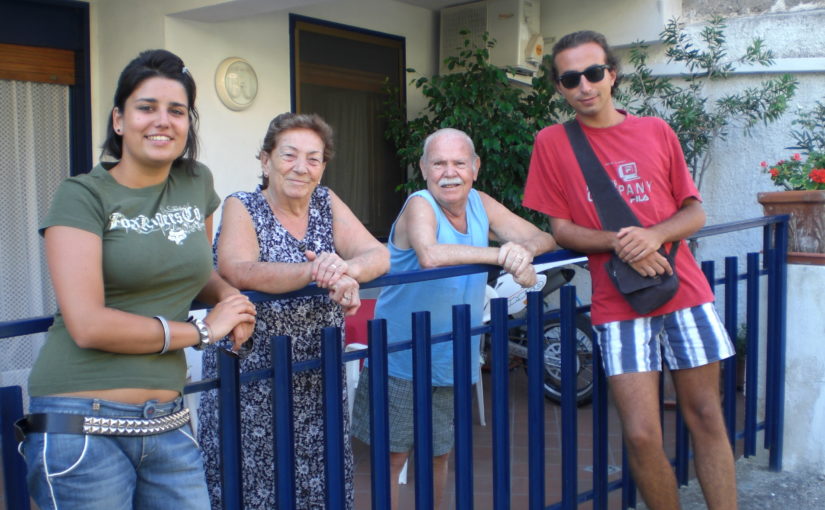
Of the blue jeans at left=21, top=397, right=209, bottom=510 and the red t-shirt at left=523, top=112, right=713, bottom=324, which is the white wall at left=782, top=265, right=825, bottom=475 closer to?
the red t-shirt at left=523, top=112, right=713, bottom=324

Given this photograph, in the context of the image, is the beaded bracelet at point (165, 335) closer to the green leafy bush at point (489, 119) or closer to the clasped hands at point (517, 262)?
the clasped hands at point (517, 262)

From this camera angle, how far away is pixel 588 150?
2893 millimetres

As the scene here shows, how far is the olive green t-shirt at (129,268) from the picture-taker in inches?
71.6

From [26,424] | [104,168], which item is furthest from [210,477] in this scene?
[104,168]

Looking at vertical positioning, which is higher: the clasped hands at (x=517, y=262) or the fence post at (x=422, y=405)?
the clasped hands at (x=517, y=262)

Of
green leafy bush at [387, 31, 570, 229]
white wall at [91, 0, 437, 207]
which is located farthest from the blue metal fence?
white wall at [91, 0, 437, 207]

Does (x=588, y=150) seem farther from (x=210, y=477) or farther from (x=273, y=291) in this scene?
(x=210, y=477)

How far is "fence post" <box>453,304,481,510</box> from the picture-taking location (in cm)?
279

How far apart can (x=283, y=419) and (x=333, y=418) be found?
177 millimetres

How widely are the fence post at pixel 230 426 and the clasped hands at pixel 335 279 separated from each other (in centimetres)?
33

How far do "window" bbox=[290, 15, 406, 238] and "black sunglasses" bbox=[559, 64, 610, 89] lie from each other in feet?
Result: 11.5

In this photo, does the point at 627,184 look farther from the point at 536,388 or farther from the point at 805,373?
the point at 805,373

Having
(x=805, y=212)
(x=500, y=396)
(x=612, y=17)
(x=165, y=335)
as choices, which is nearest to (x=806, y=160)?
(x=805, y=212)

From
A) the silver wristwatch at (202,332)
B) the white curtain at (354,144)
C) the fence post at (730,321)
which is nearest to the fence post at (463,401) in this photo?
the silver wristwatch at (202,332)
